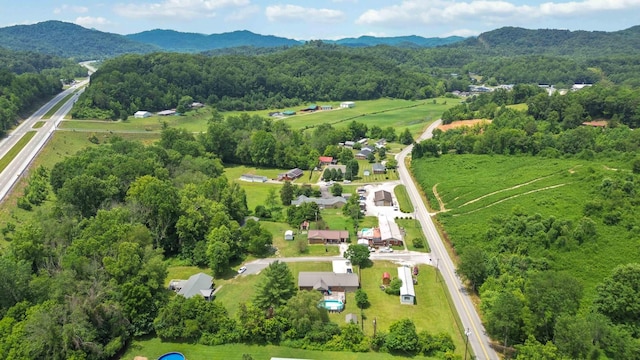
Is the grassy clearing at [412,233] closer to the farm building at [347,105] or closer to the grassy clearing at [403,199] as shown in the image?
the grassy clearing at [403,199]

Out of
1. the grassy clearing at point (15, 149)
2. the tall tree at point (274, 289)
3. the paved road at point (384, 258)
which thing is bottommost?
the paved road at point (384, 258)

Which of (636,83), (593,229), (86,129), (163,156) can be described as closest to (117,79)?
(86,129)

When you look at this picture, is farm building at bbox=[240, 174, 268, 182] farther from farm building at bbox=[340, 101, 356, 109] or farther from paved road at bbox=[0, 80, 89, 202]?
farm building at bbox=[340, 101, 356, 109]

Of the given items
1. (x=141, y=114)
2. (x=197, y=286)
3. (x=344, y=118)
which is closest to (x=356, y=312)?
(x=197, y=286)

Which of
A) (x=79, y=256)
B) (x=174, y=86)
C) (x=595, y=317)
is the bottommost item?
(x=595, y=317)

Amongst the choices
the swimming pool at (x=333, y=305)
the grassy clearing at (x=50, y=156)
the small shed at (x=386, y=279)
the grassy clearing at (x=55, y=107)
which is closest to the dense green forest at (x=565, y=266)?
the small shed at (x=386, y=279)

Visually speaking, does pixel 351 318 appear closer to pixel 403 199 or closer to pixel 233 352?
pixel 233 352

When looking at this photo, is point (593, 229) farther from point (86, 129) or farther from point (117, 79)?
point (117, 79)

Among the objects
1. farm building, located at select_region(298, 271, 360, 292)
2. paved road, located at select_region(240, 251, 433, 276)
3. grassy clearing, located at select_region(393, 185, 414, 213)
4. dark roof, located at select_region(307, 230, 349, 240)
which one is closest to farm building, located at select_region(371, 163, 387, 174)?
grassy clearing, located at select_region(393, 185, 414, 213)
